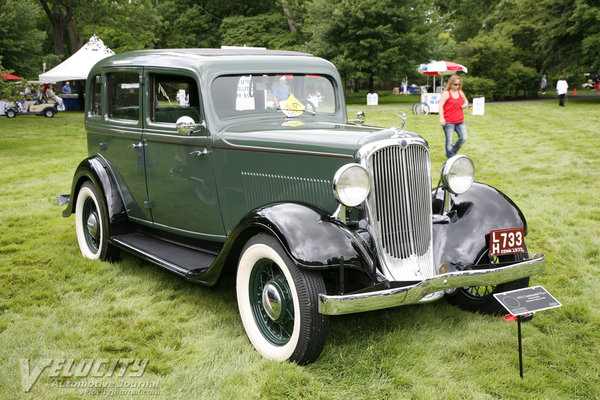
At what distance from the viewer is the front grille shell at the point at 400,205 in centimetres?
360

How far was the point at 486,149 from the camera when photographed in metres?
12.6

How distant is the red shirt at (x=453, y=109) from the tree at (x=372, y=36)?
18861 mm

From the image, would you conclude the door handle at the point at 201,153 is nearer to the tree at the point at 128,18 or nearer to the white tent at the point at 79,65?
the white tent at the point at 79,65

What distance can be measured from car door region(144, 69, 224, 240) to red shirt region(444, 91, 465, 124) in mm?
7097

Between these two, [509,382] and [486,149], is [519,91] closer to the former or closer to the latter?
[486,149]

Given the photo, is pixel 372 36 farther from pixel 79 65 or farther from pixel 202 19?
pixel 79 65

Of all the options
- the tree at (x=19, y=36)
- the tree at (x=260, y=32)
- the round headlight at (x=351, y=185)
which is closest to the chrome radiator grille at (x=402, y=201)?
the round headlight at (x=351, y=185)

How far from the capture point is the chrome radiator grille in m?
3.62

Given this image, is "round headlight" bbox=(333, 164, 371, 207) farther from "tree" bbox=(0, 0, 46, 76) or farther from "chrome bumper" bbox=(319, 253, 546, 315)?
"tree" bbox=(0, 0, 46, 76)

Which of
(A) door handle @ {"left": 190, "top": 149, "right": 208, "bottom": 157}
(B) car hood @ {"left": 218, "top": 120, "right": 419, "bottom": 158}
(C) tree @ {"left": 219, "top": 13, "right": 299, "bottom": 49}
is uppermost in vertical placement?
(C) tree @ {"left": 219, "top": 13, "right": 299, "bottom": 49}

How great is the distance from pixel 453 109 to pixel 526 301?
7973 millimetres

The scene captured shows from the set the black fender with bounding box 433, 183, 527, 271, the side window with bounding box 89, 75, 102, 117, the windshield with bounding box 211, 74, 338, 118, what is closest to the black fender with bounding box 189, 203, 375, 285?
the black fender with bounding box 433, 183, 527, 271

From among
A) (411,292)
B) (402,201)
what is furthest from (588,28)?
(411,292)

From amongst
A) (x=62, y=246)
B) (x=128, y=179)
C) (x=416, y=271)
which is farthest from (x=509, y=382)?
(x=62, y=246)
